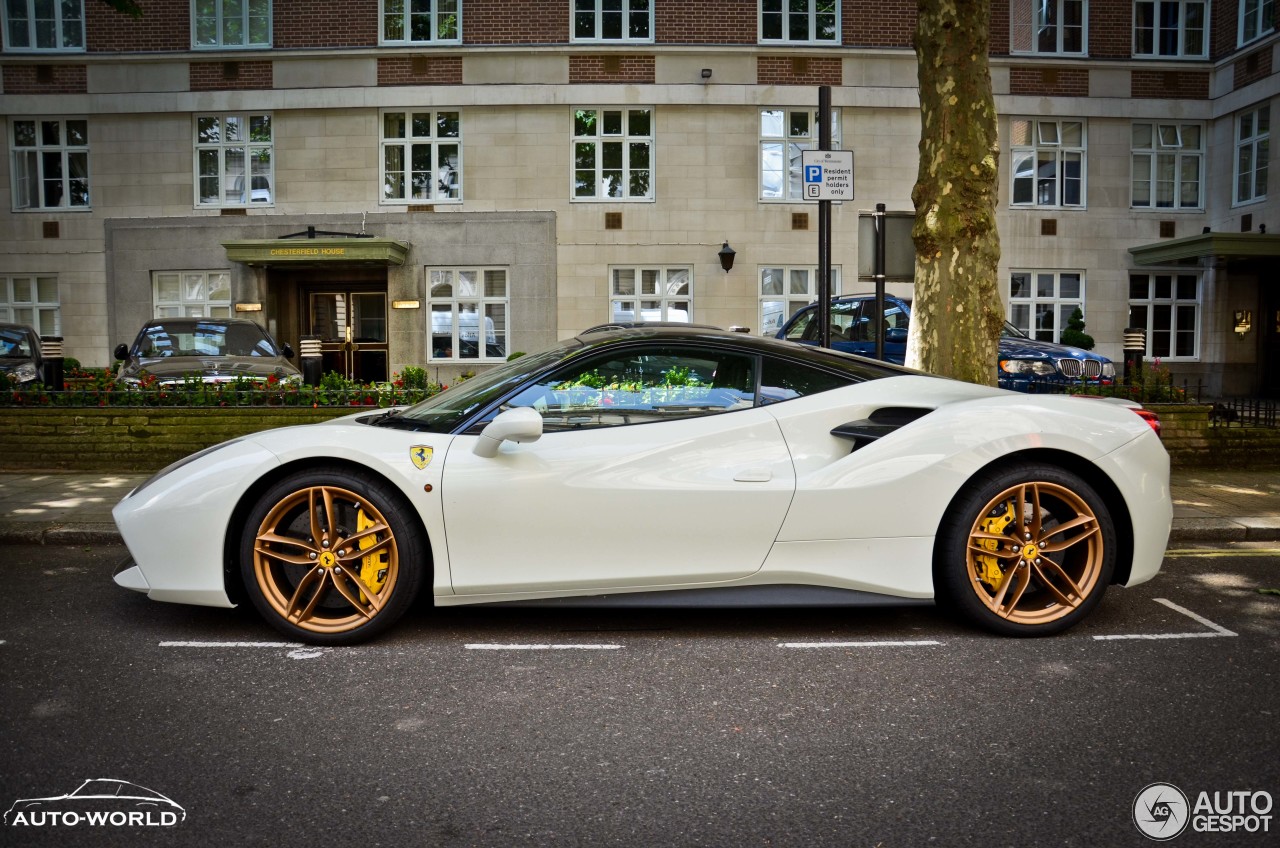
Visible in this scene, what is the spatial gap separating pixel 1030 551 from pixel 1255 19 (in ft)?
70.5

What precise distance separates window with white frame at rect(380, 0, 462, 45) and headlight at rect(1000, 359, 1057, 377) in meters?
14.0

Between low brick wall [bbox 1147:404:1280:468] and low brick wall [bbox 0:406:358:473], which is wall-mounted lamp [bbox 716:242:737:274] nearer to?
low brick wall [bbox 1147:404:1280:468]

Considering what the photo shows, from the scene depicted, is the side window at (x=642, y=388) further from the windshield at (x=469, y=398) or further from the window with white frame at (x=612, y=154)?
the window with white frame at (x=612, y=154)

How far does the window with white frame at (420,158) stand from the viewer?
20906 millimetres

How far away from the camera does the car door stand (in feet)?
13.3

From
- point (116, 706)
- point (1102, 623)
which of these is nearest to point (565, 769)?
point (116, 706)

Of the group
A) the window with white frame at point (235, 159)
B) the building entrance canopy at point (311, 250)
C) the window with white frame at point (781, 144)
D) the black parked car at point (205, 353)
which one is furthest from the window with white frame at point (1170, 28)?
the black parked car at point (205, 353)

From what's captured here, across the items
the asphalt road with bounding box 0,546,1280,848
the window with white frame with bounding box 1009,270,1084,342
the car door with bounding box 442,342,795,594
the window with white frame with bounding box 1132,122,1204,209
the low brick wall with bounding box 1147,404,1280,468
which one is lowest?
the asphalt road with bounding box 0,546,1280,848

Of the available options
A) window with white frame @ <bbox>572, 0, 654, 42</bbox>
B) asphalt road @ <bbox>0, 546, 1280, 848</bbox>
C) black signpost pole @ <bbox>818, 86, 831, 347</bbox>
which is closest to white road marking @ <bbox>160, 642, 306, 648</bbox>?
asphalt road @ <bbox>0, 546, 1280, 848</bbox>

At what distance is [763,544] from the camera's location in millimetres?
4090

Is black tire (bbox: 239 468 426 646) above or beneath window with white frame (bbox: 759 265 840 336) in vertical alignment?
beneath

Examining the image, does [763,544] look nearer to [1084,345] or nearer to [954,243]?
[954,243]

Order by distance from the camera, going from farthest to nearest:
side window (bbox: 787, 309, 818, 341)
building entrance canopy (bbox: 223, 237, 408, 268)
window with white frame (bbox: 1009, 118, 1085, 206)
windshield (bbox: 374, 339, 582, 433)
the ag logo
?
window with white frame (bbox: 1009, 118, 1085, 206), building entrance canopy (bbox: 223, 237, 408, 268), side window (bbox: 787, 309, 818, 341), windshield (bbox: 374, 339, 582, 433), the ag logo

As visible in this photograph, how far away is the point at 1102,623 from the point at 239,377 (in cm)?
909
